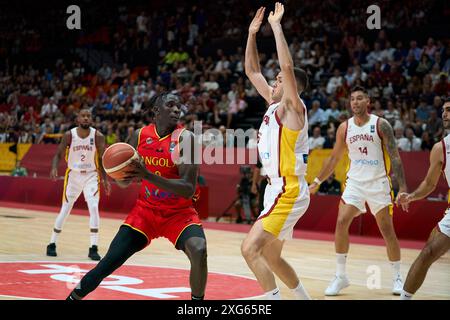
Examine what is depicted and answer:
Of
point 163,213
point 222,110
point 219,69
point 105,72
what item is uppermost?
point 105,72

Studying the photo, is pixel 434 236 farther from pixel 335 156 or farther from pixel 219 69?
pixel 219 69

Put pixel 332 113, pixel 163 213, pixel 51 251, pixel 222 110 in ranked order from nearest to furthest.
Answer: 1. pixel 163 213
2. pixel 51 251
3. pixel 332 113
4. pixel 222 110

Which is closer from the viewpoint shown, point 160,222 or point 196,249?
point 196,249

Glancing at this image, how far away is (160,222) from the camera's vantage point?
18.2 feet

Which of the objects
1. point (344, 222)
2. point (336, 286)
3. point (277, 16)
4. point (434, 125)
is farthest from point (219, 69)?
point (277, 16)

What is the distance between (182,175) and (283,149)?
84 centimetres

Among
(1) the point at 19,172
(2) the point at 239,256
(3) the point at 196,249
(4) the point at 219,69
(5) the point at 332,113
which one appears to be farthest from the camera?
(4) the point at 219,69

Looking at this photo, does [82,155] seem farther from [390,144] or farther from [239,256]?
[390,144]

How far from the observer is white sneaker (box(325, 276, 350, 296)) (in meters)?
7.42

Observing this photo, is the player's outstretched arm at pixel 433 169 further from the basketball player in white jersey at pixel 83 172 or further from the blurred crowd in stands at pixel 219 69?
the blurred crowd in stands at pixel 219 69

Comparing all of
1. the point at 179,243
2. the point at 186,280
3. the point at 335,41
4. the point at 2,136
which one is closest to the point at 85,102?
the point at 2,136

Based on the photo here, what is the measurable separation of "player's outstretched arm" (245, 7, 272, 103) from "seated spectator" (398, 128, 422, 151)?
8.30m

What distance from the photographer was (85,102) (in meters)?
23.4

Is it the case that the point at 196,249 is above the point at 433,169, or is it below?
below
